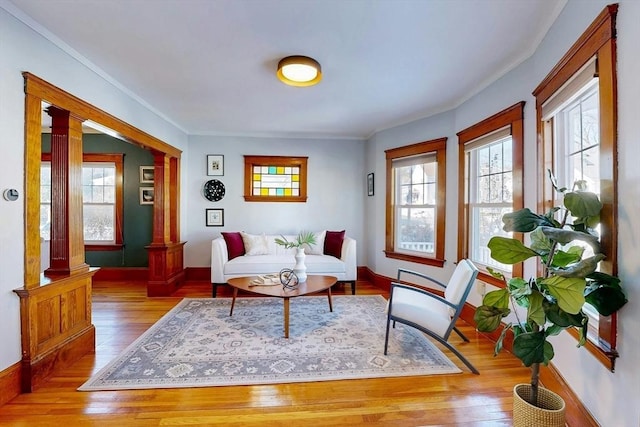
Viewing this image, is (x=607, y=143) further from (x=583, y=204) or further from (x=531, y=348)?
(x=531, y=348)

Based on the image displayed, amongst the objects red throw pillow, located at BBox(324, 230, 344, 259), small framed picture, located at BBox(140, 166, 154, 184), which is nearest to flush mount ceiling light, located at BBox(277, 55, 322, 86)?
red throw pillow, located at BBox(324, 230, 344, 259)

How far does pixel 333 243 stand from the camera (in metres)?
4.85

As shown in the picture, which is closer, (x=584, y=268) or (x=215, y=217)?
(x=584, y=268)

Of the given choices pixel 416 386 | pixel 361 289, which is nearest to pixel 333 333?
pixel 416 386

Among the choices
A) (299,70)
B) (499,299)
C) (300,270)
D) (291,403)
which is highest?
(299,70)

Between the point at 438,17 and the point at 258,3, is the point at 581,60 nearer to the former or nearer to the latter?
the point at 438,17

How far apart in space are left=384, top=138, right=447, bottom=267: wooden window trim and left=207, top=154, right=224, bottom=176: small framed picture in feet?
9.24

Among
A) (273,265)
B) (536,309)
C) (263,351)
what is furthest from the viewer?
(273,265)

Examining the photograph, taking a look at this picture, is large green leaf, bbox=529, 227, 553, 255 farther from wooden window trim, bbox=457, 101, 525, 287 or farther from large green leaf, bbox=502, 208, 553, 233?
wooden window trim, bbox=457, 101, 525, 287

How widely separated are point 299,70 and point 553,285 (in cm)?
236

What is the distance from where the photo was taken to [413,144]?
165 inches

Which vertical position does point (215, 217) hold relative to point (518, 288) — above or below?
above

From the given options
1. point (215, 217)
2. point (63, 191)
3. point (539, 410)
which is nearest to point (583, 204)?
point (539, 410)

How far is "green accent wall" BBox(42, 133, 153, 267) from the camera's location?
4926mm
